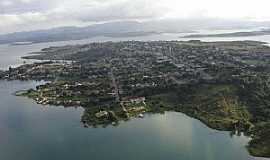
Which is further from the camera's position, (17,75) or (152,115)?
(17,75)

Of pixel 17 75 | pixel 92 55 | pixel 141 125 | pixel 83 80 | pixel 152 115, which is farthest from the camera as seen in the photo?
pixel 92 55

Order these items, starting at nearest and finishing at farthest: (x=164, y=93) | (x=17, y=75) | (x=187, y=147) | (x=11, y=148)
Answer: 1. (x=187, y=147)
2. (x=11, y=148)
3. (x=164, y=93)
4. (x=17, y=75)

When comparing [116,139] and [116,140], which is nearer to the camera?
[116,140]

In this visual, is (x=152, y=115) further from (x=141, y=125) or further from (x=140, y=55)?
(x=140, y=55)

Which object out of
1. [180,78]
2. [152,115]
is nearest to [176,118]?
[152,115]

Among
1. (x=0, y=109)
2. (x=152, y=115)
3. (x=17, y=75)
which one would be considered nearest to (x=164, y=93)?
(x=152, y=115)

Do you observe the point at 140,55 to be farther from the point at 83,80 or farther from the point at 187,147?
the point at 187,147
